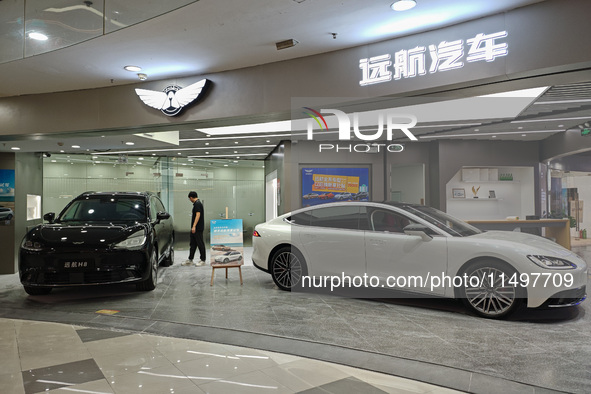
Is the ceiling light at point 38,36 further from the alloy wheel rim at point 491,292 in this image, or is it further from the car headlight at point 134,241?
the alloy wheel rim at point 491,292

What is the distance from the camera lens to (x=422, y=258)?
191 inches

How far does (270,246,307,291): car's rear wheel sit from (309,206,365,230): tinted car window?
0.65m

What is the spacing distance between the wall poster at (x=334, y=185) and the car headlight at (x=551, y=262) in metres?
1.86

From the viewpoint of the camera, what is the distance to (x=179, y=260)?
9961 millimetres

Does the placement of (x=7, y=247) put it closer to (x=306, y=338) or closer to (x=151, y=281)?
(x=151, y=281)

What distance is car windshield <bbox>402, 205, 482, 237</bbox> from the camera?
4578 millimetres

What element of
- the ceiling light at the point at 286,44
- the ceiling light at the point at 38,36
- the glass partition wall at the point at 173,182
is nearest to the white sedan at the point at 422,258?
the ceiling light at the point at 286,44

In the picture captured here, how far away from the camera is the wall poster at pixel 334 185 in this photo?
492 centimetres

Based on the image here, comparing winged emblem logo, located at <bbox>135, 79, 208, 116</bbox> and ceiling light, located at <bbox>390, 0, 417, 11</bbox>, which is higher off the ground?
ceiling light, located at <bbox>390, 0, 417, 11</bbox>

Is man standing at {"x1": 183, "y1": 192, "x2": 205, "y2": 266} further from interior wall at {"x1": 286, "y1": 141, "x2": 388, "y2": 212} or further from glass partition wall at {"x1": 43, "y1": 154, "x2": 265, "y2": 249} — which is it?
interior wall at {"x1": 286, "y1": 141, "x2": 388, "y2": 212}

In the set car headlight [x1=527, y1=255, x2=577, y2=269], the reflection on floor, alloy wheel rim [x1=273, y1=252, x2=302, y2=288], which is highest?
car headlight [x1=527, y1=255, x2=577, y2=269]

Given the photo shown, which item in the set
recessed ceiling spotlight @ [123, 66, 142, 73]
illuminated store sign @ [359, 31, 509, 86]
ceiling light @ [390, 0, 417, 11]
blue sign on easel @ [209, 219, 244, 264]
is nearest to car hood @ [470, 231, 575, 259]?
illuminated store sign @ [359, 31, 509, 86]

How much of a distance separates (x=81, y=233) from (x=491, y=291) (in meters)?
5.30

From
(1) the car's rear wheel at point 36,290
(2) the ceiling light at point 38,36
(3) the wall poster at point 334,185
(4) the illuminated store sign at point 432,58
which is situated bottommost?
(1) the car's rear wheel at point 36,290
